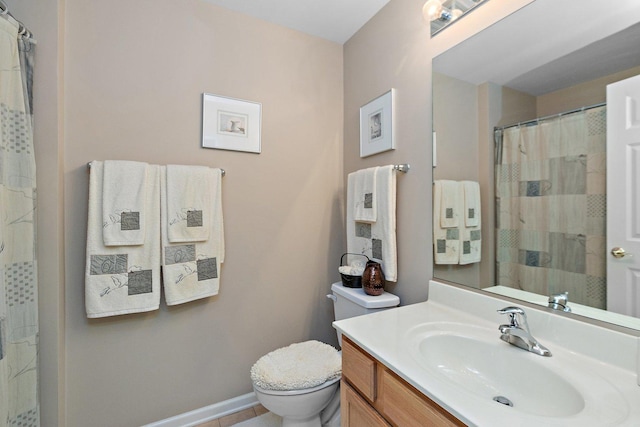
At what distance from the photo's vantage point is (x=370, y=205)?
1486mm

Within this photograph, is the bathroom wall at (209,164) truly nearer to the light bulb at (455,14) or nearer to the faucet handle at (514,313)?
the light bulb at (455,14)

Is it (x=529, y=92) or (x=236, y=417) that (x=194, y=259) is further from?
(x=529, y=92)

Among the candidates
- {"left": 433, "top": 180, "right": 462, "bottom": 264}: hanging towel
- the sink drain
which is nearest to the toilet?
{"left": 433, "top": 180, "right": 462, "bottom": 264}: hanging towel

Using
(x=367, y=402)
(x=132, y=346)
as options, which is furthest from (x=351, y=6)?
(x=132, y=346)

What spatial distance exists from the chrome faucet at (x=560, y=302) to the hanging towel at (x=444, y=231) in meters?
0.36

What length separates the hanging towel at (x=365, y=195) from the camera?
4.79ft

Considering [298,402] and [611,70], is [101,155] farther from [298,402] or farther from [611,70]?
[611,70]

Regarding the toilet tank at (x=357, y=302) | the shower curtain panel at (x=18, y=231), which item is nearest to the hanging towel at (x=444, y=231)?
the toilet tank at (x=357, y=302)

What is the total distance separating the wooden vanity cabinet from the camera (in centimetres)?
66

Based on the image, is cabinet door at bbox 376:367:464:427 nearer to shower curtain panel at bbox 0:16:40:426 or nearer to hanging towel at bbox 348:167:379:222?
hanging towel at bbox 348:167:379:222

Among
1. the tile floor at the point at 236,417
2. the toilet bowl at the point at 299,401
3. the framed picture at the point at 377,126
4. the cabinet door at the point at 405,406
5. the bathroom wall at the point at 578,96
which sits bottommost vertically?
the tile floor at the point at 236,417

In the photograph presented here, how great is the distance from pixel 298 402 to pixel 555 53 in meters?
1.62

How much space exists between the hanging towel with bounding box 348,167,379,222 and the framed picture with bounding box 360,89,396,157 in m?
0.16

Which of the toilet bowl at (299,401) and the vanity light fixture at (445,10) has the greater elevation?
the vanity light fixture at (445,10)
